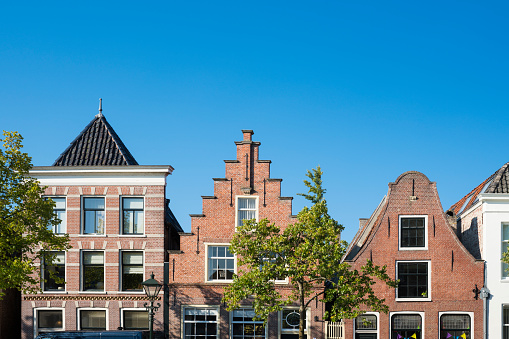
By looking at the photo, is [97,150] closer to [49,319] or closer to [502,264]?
[49,319]

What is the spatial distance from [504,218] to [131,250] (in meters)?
16.8

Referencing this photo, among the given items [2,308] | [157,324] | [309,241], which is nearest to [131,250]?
[157,324]

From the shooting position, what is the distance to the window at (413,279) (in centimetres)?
3086

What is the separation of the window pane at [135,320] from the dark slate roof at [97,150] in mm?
6830

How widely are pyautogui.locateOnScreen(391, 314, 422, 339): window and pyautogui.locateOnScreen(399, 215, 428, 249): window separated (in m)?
3.12

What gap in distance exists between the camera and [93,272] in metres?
31.2

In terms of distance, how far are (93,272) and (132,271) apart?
1787 mm

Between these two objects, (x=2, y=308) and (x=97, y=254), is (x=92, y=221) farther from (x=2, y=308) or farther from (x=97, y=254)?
(x=2, y=308)

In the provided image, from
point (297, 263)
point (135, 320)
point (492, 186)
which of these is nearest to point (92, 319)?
point (135, 320)

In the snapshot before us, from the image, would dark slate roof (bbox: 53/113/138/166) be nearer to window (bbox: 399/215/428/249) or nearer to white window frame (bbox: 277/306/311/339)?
white window frame (bbox: 277/306/311/339)

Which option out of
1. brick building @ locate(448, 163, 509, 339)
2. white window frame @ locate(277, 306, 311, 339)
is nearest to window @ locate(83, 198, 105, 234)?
white window frame @ locate(277, 306, 311, 339)

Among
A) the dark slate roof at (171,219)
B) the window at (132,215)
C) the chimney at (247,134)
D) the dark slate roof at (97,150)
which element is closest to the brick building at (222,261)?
the chimney at (247,134)

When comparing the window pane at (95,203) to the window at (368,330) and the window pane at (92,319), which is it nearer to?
the window pane at (92,319)

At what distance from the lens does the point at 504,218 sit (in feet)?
101
